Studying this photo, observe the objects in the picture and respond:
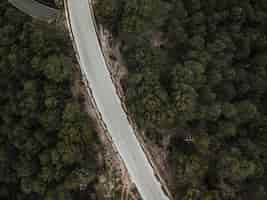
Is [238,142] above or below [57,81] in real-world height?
below

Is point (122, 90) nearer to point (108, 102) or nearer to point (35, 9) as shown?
point (108, 102)

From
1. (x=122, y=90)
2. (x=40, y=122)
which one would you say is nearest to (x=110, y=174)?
(x=40, y=122)

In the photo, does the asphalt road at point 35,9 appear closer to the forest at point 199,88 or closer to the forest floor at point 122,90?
the forest at point 199,88

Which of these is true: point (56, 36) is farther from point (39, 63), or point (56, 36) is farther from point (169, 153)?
point (169, 153)

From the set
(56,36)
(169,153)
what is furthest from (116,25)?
(169,153)

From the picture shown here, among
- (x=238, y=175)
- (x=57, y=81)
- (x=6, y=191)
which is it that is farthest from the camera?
(x=6, y=191)

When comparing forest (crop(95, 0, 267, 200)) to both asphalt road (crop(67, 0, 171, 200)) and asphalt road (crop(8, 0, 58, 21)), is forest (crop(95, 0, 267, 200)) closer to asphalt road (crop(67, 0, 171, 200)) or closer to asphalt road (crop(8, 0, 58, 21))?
asphalt road (crop(67, 0, 171, 200))

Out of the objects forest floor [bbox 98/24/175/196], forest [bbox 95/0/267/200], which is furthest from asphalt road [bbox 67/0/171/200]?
forest [bbox 95/0/267/200]
